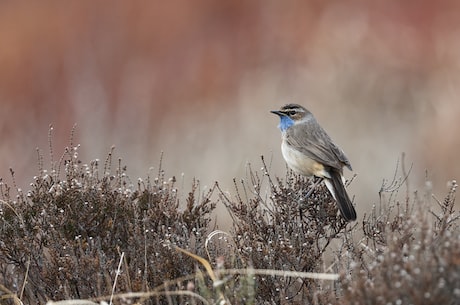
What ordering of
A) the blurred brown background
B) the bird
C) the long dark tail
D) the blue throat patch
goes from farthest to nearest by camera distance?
the blurred brown background → the blue throat patch → the bird → the long dark tail

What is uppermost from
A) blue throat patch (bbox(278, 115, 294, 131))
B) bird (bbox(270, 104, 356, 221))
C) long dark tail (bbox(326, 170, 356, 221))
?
blue throat patch (bbox(278, 115, 294, 131))

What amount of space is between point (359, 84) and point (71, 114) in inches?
200

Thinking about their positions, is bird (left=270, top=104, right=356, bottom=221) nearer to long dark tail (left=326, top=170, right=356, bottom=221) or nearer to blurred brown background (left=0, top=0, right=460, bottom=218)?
long dark tail (left=326, top=170, right=356, bottom=221)

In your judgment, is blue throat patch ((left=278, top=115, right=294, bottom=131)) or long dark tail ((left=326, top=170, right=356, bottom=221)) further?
blue throat patch ((left=278, top=115, right=294, bottom=131))

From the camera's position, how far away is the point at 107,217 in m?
7.16

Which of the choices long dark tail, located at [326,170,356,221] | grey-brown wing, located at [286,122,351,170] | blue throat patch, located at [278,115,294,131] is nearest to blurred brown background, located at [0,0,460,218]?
blue throat patch, located at [278,115,294,131]

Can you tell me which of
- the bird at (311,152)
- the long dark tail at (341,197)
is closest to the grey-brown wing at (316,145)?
the bird at (311,152)

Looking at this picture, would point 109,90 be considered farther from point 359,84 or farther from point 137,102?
point 359,84

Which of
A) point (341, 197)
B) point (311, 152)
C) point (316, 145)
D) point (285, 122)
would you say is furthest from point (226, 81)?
point (341, 197)

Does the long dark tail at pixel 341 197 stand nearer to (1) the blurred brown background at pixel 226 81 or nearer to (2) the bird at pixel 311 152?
(2) the bird at pixel 311 152

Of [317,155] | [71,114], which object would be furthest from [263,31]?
[317,155]

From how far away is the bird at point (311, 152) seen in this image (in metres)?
7.91

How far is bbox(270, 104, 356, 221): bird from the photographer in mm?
7907

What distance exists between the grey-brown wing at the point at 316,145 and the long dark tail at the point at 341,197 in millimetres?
108
